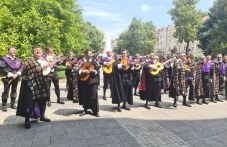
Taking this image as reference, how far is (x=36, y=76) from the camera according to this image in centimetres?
713

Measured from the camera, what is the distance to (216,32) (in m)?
36.0

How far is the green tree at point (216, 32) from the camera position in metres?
35.2

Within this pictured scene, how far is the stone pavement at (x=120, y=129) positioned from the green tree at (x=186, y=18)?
43719 mm

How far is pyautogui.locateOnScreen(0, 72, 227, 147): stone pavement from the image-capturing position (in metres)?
6.18

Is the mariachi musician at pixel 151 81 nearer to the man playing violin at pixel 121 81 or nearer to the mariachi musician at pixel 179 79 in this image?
the mariachi musician at pixel 179 79

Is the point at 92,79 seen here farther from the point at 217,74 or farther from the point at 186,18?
the point at 186,18

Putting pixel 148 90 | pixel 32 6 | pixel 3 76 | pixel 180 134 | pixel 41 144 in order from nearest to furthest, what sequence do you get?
pixel 41 144, pixel 180 134, pixel 3 76, pixel 148 90, pixel 32 6

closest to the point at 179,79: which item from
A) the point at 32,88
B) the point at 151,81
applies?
the point at 151,81

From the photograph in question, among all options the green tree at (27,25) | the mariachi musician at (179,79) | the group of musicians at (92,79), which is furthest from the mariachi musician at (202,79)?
the green tree at (27,25)

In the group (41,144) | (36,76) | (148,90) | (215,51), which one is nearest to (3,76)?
(36,76)

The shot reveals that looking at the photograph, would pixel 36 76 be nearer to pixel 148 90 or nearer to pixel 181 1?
pixel 148 90

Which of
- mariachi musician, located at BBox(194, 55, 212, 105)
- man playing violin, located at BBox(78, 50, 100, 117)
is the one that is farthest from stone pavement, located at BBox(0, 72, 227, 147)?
mariachi musician, located at BBox(194, 55, 212, 105)

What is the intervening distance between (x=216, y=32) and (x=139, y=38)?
38.2m

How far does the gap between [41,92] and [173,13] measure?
48.9m
